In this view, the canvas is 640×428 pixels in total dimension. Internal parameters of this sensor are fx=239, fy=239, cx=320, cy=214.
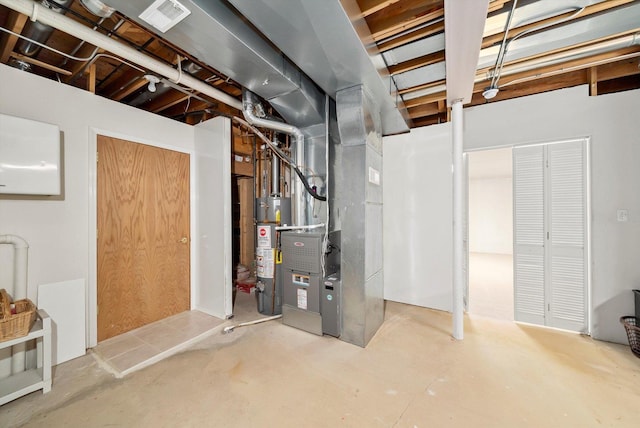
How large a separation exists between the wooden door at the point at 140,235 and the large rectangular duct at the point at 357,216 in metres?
2.14

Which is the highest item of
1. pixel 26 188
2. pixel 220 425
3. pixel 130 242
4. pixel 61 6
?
pixel 61 6

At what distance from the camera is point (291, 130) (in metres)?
2.98

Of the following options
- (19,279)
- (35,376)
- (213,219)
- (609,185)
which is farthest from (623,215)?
(19,279)

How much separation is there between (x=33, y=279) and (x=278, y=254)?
2163 millimetres

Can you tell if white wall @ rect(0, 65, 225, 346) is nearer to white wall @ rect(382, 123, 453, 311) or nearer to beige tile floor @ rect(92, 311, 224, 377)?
beige tile floor @ rect(92, 311, 224, 377)

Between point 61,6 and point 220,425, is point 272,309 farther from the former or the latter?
point 61,6

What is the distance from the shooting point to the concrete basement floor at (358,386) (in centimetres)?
154

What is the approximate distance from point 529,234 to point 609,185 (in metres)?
0.81

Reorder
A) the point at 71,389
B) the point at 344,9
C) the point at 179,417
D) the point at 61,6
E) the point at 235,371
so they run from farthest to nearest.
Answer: the point at 235,371 < the point at 71,389 < the point at 61,6 < the point at 179,417 < the point at 344,9

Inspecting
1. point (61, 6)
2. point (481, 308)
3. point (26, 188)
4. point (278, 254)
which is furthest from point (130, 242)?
point (481, 308)

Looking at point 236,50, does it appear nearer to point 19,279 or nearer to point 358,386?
point 19,279

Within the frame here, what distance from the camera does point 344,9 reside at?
1.41 metres

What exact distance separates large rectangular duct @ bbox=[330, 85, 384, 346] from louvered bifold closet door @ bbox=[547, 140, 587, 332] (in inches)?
81.1

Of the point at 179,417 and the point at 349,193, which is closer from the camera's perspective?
the point at 179,417
